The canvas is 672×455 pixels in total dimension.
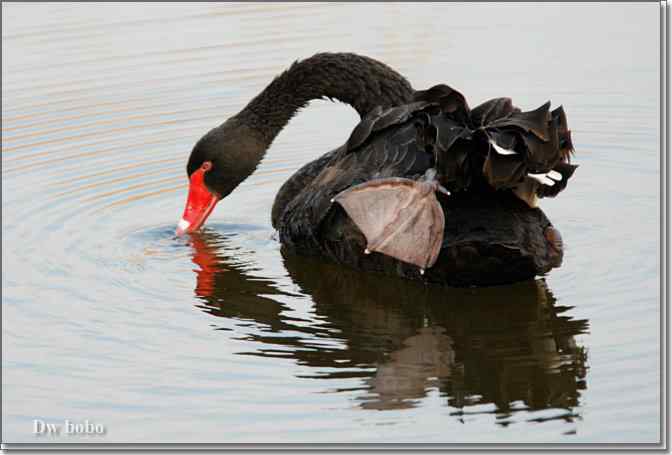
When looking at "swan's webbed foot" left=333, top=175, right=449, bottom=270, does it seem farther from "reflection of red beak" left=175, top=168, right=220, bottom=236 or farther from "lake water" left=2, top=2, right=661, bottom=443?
"reflection of red beak" left=175, top=168, right=220, bottom=236

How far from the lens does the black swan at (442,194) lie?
6328 mm

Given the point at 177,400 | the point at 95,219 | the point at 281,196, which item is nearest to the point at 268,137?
the point at 281,196

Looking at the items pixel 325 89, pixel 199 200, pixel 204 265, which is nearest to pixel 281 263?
pixel 204 265

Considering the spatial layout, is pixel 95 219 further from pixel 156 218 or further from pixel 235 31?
pixel 235 31

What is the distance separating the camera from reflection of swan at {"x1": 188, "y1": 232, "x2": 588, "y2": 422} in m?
5.83

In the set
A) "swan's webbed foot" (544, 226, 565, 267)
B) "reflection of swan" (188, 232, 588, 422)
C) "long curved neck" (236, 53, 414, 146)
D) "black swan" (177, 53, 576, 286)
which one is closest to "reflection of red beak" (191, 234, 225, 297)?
"reflection of swan" (188, 232, 588, 422)

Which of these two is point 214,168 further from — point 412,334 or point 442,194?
point 412,334

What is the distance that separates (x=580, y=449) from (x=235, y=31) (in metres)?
7.24

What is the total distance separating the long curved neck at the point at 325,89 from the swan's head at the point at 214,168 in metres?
0.18

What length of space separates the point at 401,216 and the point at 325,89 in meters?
2.22

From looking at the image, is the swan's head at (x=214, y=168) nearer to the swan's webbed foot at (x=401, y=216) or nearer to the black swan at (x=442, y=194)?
the black swan at (x=442, y=194)

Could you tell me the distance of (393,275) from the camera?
7.40m

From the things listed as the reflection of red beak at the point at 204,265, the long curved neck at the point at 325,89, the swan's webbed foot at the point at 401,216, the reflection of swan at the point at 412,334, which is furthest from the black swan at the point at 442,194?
the long curved neck at the point at 325,89

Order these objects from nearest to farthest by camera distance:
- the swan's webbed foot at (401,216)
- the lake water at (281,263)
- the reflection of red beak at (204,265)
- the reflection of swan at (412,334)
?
the lake water at (281,263) → the reflection of swan at (412,334) → the swan's webbed foot at (401,216) → the reflection of red beak at (204,265)
